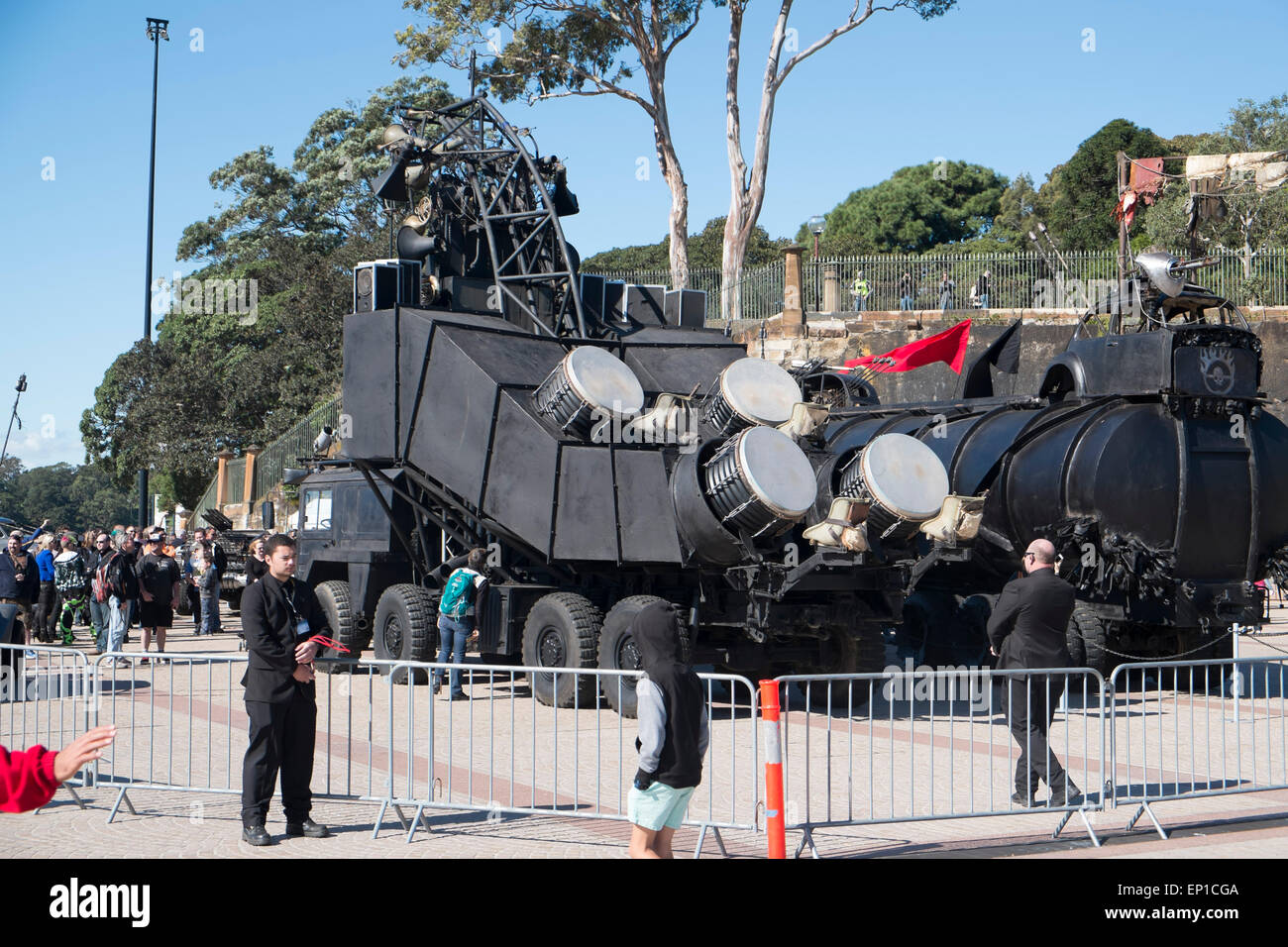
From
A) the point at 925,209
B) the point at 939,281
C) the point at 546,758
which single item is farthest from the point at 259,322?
the point at 546,758

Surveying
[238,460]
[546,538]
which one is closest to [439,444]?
[546,538]

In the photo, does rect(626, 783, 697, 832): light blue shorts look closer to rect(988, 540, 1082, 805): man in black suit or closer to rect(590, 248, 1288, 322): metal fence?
rect(988, 540, 1082, 805): man in black suit

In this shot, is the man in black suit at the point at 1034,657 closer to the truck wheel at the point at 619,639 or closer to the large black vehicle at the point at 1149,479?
the truck wheel at the point at 619,639

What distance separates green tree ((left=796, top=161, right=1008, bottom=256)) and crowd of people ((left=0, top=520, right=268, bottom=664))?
147 feet

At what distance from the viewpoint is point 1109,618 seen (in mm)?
14328

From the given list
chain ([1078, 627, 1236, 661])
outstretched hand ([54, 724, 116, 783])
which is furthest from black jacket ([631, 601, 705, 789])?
chain ([1078, 627, 1236, 661])

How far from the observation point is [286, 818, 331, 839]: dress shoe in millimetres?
7691

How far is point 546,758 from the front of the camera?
10344mm

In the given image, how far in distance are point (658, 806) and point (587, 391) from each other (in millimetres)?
7337

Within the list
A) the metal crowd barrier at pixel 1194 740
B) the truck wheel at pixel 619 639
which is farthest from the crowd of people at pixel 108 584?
the metal crowd barrier at pixel 1194 740

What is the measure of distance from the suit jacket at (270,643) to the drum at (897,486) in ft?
20.1
